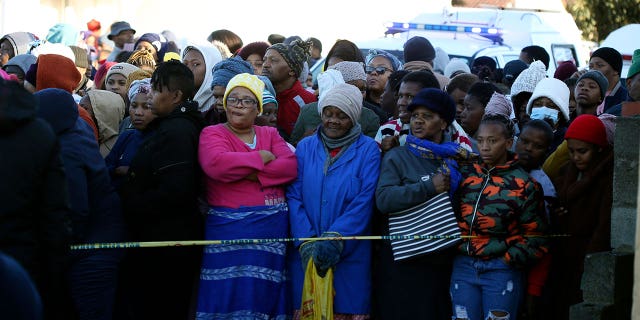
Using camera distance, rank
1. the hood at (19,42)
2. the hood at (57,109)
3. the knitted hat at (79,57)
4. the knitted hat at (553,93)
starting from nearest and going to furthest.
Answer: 1. the hood at (57,109)
2. the knitted hat at (553,93)
3. the knitted hat at (79,57)
4. the hood at (19,42)

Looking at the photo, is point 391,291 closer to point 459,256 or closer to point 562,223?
point 459,256

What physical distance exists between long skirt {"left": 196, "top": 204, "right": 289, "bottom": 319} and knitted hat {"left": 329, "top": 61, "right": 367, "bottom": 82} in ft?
6.41

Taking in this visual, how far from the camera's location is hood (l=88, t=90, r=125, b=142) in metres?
8.17

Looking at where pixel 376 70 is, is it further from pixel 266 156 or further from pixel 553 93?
pixel 266 156

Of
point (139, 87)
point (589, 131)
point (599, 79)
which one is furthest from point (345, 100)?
point (599, 79)

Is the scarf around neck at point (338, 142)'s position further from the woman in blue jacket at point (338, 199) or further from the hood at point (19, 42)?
the hood at point (19, 42)

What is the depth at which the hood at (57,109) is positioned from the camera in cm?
647

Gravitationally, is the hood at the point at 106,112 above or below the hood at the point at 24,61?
below

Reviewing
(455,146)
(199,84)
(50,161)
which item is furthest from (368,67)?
(50,161)

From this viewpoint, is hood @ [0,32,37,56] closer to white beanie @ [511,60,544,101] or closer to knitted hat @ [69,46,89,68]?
knitted hat @ [69,46,89,68]

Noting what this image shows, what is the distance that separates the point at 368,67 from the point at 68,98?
12.1 ft

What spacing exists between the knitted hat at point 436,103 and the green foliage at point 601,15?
2197 cm

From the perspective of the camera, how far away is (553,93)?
8695mm

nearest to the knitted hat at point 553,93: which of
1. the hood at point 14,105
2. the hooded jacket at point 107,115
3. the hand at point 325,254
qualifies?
the hand at point 325,254
